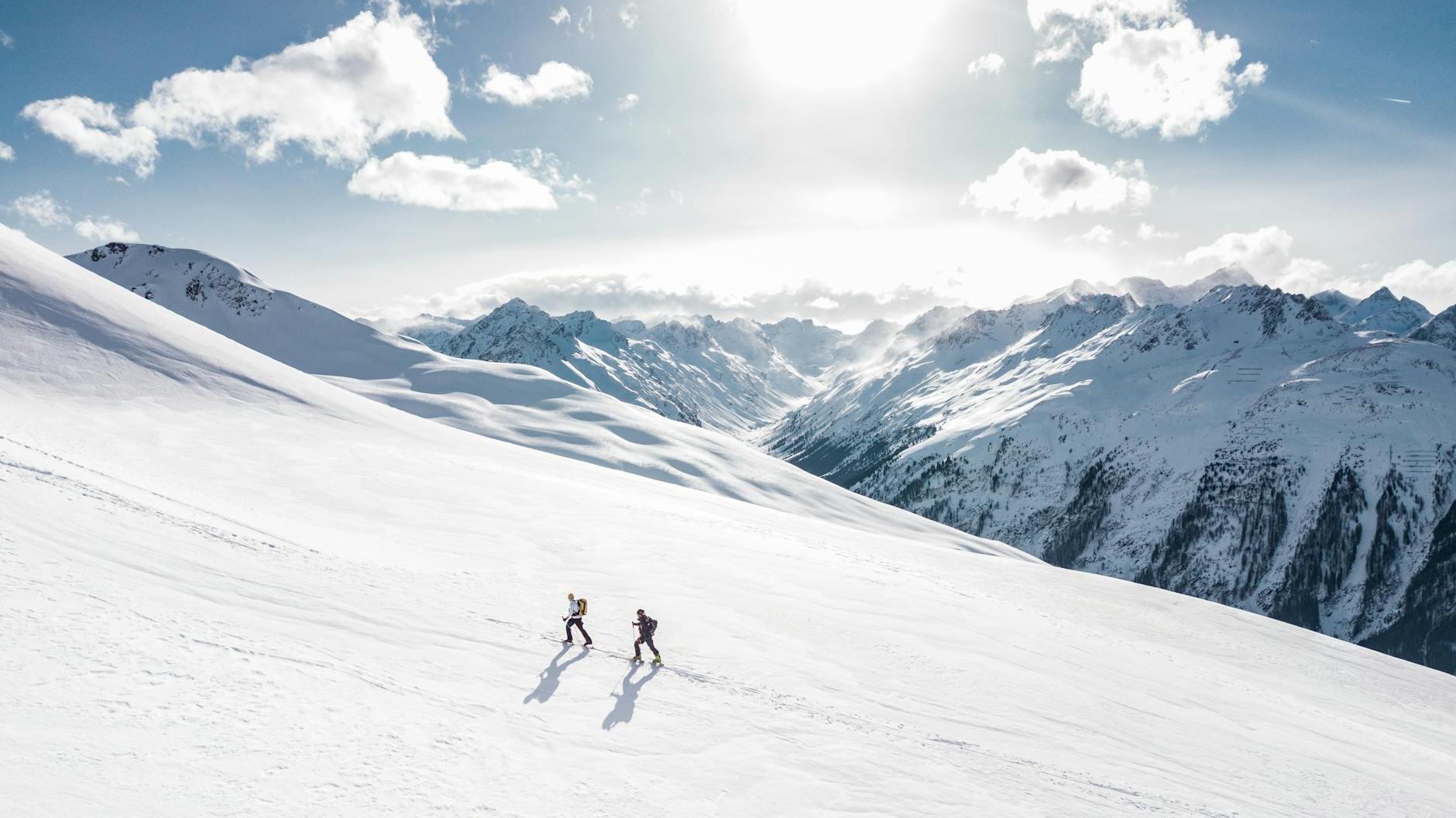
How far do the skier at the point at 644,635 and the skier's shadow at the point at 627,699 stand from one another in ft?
0.72

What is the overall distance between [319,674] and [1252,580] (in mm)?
193712

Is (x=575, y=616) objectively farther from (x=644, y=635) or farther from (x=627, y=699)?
(x=627, y=699)

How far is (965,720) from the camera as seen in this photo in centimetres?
1670

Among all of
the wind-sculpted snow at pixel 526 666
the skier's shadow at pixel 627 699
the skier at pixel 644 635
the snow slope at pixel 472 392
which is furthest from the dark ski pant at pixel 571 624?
the snow slope at pixel 472 392

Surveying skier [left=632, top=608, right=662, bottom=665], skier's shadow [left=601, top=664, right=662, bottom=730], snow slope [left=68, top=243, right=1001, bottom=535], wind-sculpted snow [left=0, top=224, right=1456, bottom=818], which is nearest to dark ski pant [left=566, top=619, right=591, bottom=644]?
wind-sculpted snow [left=0, top=224, right=1456, bottom=818]

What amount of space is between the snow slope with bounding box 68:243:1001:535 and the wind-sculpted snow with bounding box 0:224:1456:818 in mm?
49014

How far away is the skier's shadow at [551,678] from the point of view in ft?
45.2

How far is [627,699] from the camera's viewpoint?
47.8 feet

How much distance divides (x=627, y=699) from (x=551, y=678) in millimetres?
1773

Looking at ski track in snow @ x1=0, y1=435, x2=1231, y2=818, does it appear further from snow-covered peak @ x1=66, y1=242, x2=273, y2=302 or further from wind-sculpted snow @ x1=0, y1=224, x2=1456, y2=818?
snow-covered peak @ x1=66, y1=242, x2=273, y2=302

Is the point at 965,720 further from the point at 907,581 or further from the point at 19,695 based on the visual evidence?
the point at 19,695

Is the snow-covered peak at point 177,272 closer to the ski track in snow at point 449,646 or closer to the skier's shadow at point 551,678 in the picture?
the ski track in snow at point 449,646

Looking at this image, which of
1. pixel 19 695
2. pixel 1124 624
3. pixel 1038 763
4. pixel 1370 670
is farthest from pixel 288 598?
pixel 1370 670

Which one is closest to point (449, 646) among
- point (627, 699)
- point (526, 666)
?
point (526, 666)
